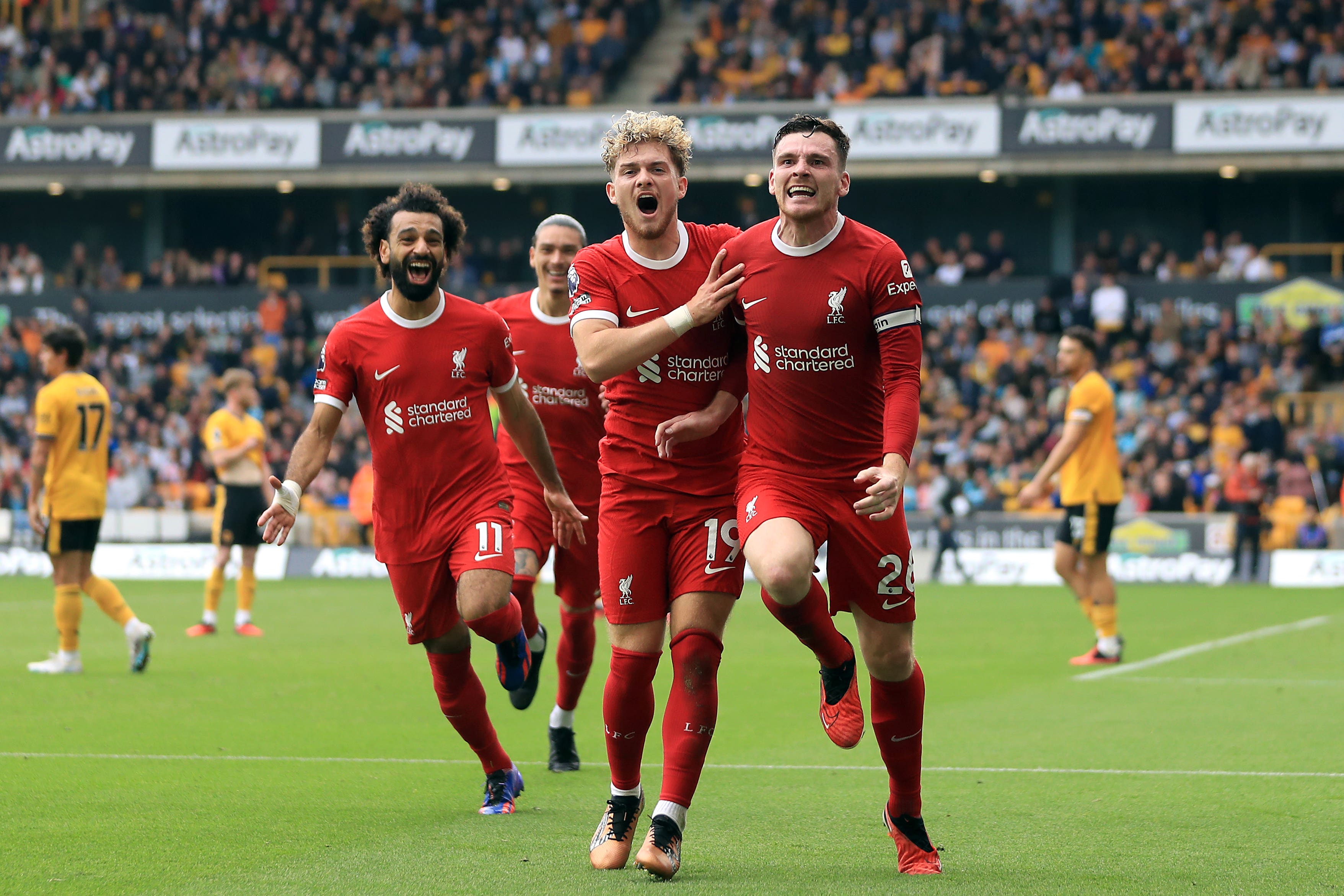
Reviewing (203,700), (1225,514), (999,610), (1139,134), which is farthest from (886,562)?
(1139,134)

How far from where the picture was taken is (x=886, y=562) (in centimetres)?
543

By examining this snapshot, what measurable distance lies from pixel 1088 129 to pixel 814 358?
1016 inches

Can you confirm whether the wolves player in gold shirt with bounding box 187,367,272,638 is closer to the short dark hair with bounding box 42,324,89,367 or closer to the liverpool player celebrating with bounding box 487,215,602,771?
the short dark hair with bounding box 42,324,89,367

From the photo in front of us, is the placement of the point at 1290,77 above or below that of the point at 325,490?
above

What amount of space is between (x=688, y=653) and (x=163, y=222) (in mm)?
33959

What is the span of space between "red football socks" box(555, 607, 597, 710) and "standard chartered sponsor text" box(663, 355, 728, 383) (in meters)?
2.25

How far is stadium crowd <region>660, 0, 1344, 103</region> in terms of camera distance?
29781 millimetres

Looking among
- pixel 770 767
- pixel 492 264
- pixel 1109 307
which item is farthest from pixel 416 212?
pixel 492 264

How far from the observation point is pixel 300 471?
6.32 m

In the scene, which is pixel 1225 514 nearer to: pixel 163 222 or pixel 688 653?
pixel 688 653

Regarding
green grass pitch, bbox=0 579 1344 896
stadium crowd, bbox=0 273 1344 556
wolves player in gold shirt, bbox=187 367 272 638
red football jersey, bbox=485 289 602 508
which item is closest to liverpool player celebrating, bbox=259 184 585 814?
green grass pitch, bbox=0 579 1344 896

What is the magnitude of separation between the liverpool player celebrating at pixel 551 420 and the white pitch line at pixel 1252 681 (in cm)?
499

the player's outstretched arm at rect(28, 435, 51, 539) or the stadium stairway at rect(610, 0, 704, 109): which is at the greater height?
the stadium stairway at rect(610, 0, 704, 109)

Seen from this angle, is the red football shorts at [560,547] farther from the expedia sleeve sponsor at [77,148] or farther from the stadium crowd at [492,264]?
the expedia sleeve sponsor at [77,148]
